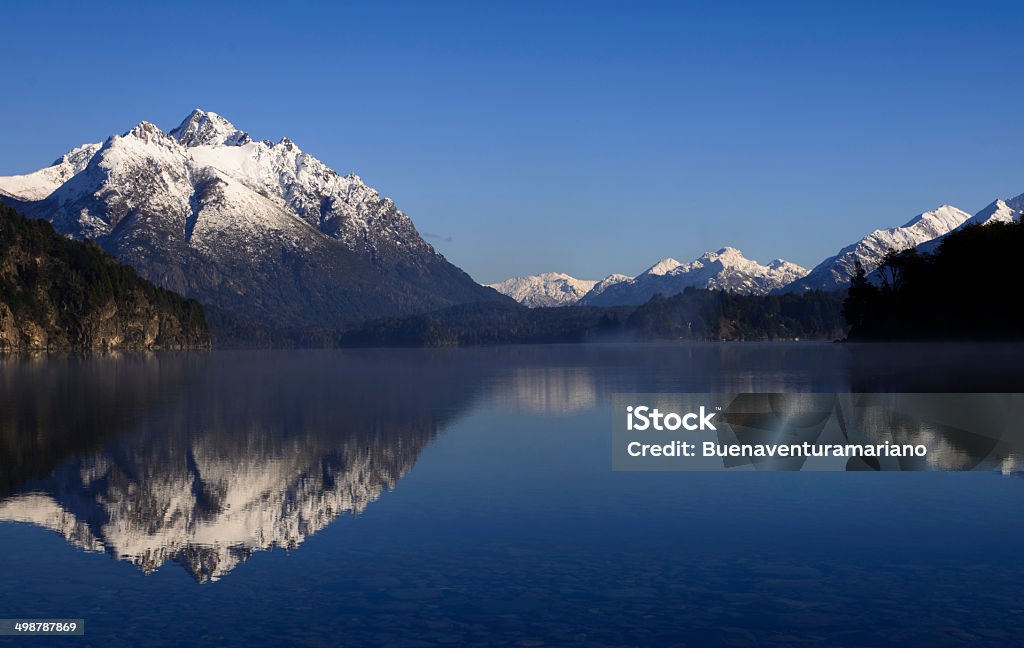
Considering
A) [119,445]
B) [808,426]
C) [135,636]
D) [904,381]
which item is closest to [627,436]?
[808,426]

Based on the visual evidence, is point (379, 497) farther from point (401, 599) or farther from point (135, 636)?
point (135, 636)

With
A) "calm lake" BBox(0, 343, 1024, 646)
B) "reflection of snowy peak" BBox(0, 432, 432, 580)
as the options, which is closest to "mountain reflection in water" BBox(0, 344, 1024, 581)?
"reflection of snowy peak" BBox(0, 432, 432, 580)

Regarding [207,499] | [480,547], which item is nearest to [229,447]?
[207,499]

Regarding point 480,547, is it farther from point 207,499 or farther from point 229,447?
point 229,447

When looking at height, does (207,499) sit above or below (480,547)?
above

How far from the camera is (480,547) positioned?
2750 centimetres

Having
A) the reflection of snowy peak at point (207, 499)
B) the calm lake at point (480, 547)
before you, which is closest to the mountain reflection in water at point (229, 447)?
the reflection of snowy peak at point (207, 499)

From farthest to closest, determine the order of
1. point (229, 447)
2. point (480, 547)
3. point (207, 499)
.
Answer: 1. point (229, 447)
2. point (207, 499)
3. point (480, 547)

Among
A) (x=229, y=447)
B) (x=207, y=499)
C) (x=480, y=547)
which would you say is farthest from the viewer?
(x=229, y=447)

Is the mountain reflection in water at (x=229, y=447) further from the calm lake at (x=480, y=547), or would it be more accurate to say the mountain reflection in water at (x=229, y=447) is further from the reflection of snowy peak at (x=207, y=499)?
the calm lake at (x=480, y=547)

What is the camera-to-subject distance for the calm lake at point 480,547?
68.3ft

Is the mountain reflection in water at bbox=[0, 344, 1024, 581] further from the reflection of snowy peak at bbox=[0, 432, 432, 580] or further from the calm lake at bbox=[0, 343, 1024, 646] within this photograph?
the calm lake at bbox=[0, 343, 1024, 646]

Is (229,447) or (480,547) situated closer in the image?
(480,547)

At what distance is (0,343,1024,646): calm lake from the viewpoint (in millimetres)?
20828
